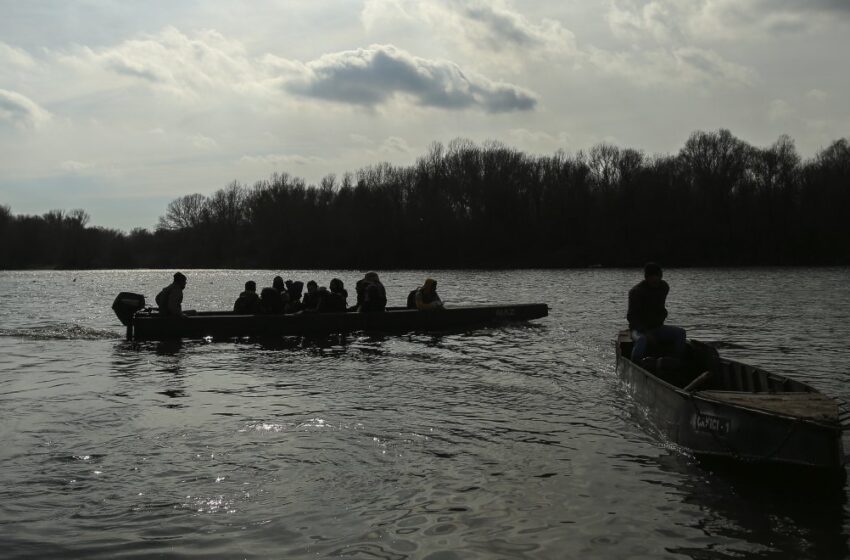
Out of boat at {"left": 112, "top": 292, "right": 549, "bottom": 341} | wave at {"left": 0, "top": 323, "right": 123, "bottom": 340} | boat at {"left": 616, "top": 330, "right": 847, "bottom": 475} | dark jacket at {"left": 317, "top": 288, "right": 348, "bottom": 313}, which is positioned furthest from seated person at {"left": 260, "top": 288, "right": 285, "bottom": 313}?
boat at {"left": 616, "top": 330, "right": 847, "bottom": 475}

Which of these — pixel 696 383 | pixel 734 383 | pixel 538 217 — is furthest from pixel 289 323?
pixel 538 217

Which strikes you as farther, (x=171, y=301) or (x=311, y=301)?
(x=311, y=301)

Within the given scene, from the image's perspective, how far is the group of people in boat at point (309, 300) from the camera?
19.9 metres

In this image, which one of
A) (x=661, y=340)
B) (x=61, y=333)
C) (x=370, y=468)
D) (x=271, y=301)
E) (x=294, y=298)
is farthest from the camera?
(x=294, y=298)

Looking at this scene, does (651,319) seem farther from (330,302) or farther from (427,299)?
(330,302)

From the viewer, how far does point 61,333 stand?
22953 millimetres

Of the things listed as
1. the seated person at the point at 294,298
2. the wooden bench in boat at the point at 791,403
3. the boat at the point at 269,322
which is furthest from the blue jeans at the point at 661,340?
the seated person at the point at 294,298

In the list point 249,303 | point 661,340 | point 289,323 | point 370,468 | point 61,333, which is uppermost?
point 249,303

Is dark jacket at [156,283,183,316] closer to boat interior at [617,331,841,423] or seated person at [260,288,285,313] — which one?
seated person at [260,288,285,313]

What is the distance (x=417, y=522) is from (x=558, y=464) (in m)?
2.33

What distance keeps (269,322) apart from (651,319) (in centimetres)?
1201

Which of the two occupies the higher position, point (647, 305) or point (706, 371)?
point (647, 305)

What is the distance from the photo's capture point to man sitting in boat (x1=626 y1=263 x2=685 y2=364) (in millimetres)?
11133

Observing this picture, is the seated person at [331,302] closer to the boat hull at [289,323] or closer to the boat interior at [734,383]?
the boat hull at [289,323]
